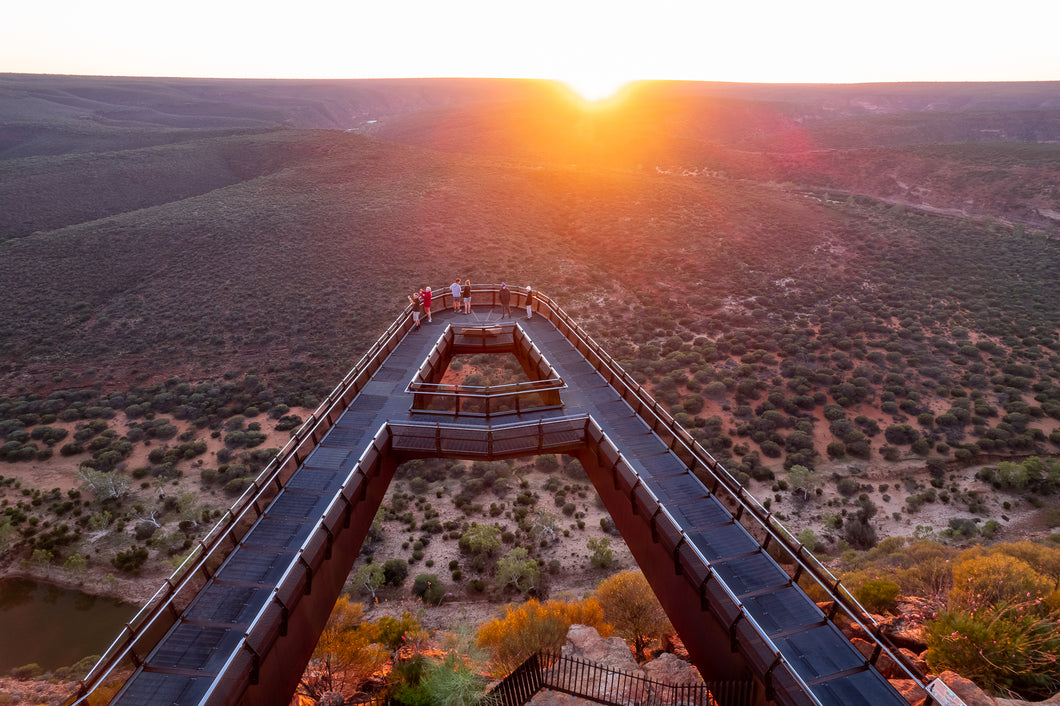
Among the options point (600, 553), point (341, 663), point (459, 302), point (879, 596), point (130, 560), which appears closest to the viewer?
point (879, 596)

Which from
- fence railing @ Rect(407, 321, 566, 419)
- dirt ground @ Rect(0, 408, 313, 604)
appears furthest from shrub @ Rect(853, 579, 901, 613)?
dirt ground @ Rect(0, 408, 313, 604)

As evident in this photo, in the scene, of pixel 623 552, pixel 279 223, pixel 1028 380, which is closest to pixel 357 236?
pixel 279 223

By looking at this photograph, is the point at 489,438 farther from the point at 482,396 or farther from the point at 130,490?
the point at 130,490

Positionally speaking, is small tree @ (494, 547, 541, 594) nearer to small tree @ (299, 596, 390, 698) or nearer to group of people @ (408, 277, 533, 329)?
small tree @ (299, 596, 390, 698)

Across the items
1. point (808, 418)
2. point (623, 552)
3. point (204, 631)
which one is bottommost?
point (623, 552)

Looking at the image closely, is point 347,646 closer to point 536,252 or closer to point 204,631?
point 204,631

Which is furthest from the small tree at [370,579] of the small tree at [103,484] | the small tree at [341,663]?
the small tree at [103,484]

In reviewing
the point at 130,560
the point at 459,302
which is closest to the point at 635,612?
the point at 459,302
